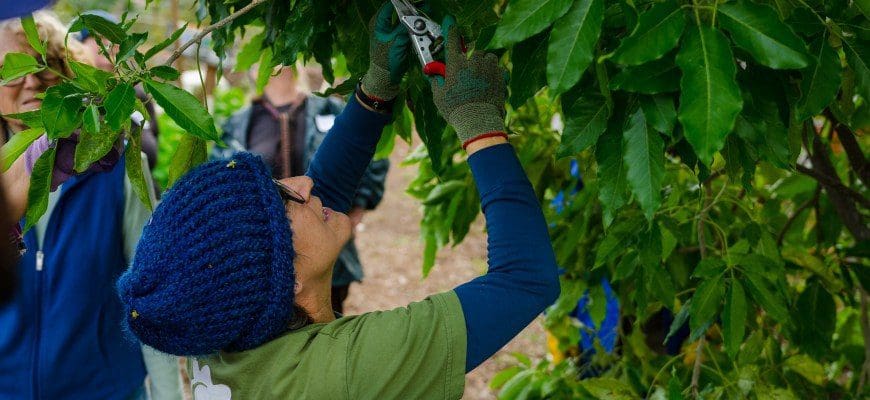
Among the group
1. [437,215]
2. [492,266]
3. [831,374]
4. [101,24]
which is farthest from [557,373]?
[101,24]

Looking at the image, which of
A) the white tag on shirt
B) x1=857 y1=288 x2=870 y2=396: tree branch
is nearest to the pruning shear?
x1=857 y1=288 x2=870 y2=396: tree branch

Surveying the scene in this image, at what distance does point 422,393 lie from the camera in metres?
1.38

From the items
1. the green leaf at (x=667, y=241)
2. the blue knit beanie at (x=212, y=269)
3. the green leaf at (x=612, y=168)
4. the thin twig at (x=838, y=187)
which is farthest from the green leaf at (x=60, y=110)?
the thin twig at (x=838, y=187)

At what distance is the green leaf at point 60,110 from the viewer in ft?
3.96

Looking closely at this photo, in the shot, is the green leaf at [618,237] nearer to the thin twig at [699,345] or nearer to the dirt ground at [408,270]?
the thin twig at [699,345]

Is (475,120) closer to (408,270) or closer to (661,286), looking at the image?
(661,286)

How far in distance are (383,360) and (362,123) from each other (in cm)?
60

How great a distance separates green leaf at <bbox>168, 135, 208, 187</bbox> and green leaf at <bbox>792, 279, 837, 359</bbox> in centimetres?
151

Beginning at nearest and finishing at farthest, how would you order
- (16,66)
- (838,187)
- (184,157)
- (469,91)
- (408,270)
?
(16,66)
(469,91)
(184,157)
(838,187)
(408,270)

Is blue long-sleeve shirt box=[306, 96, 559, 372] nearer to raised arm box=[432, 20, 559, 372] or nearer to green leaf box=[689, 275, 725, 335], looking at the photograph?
raised arm box=[432, 20, 559, 372]

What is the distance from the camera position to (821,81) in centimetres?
115

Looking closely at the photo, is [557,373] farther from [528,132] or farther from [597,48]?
[597,48]

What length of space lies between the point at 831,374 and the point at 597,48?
7.46 ft

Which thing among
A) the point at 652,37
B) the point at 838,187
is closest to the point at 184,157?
the point at 652,37
